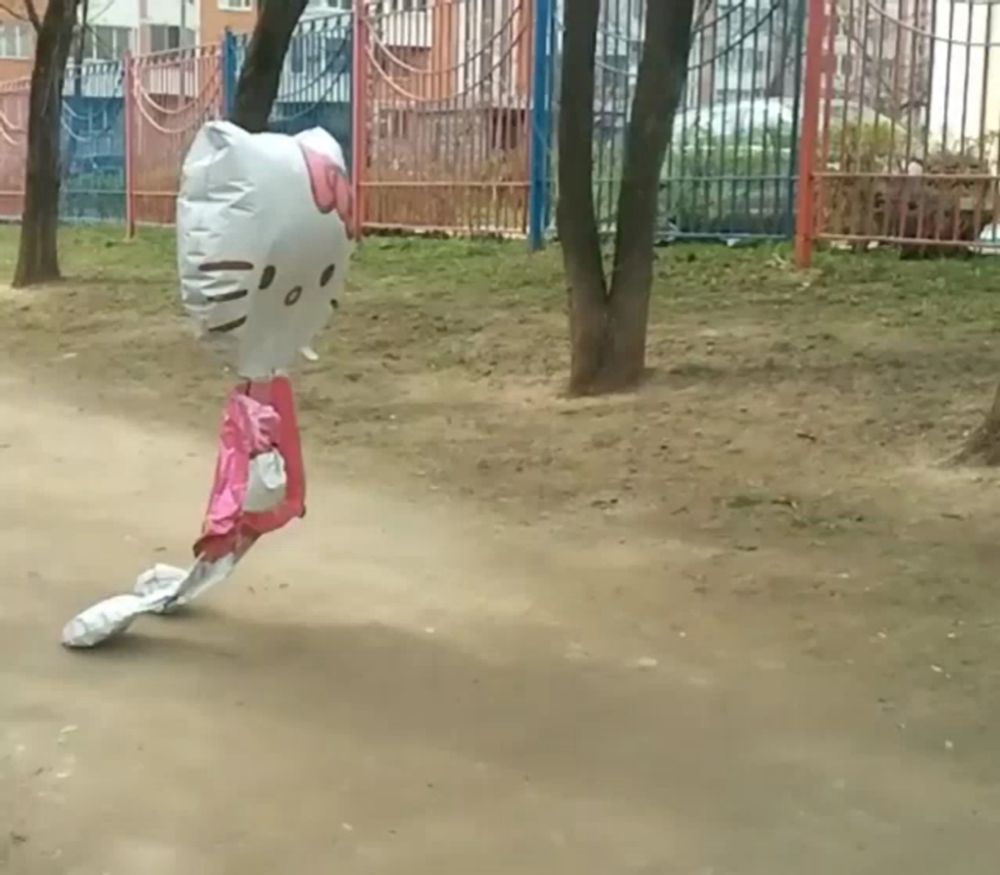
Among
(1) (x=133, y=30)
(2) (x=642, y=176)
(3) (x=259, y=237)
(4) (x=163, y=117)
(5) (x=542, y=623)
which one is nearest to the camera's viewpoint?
(3) (x=259, y=237)

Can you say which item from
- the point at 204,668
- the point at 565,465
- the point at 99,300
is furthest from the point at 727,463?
the point at 99,300

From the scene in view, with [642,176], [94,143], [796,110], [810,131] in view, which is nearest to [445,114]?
[796,110]

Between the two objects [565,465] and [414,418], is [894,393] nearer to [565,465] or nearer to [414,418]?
[565,465]

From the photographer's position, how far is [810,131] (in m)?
12.1

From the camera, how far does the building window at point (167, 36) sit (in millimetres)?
50125

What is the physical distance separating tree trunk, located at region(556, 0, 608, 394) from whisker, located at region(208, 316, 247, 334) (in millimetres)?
4052

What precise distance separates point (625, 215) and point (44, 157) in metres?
8.60

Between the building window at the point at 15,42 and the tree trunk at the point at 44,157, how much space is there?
3543cm

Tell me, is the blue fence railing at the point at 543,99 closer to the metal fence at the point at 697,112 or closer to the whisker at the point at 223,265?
the metal fence at the point at 697,112

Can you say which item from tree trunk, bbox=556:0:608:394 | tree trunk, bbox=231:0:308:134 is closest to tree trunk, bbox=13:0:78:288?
tree trunk, bbox=231:0:308:134

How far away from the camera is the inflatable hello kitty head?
4.47 meters

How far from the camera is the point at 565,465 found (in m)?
7.27

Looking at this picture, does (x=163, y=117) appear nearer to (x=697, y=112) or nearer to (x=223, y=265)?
(x=697, y=112)

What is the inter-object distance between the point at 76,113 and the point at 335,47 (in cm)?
784
